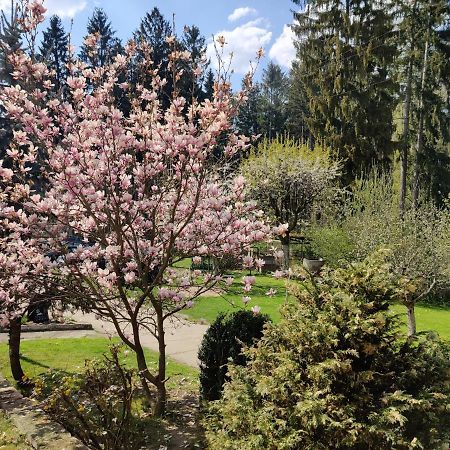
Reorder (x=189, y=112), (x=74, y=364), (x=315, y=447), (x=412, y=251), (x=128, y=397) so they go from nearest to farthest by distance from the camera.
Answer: (x=315, y=447) → (x=128, y=397) → (x=189, y=112) → (x=74, y=364) → (x=412, y=251)

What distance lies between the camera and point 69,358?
25.9 ft

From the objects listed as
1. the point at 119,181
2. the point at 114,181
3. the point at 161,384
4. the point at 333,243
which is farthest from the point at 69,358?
the point at 333,243

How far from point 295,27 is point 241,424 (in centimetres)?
2370

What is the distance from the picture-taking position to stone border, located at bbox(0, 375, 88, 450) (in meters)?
4.29

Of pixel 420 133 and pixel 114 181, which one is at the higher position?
pixel 420 133

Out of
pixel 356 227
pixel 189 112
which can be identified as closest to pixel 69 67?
pixel 189 112

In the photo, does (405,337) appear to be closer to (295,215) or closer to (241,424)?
(241,424)

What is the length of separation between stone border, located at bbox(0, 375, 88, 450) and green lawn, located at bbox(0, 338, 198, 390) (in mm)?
1306

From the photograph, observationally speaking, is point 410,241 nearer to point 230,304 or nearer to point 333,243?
point 230,304

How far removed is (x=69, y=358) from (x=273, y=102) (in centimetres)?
5186

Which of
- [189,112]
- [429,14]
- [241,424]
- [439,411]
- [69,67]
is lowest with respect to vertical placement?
[241,424]

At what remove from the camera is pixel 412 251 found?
30.8ft

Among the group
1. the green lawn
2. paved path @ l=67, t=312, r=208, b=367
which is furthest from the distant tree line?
the green lawn

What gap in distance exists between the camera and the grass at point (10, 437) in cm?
441
